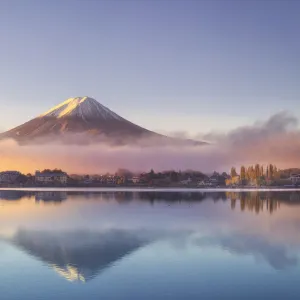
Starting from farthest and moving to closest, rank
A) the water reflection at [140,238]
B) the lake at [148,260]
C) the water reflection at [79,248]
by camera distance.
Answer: the water reflection at [140,238]
the water reflection at [79,248]
the lake at [148,260]

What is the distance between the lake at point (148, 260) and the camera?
10.3m

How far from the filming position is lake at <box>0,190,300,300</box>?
1033 cm

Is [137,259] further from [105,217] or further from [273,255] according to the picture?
[105,217]

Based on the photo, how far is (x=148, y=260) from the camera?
13625mm

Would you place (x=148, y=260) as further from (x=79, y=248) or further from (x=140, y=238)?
(x=140, y=238)

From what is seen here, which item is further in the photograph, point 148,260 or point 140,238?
point 140,238

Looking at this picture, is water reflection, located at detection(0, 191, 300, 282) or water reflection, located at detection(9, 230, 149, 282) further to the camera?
water reflection, located at detection(0, 191, 300, 282)

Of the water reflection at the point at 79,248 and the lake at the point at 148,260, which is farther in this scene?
the water reflection at the point at 79,248

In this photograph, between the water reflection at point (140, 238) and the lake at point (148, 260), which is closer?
the lake at point (148, 260)

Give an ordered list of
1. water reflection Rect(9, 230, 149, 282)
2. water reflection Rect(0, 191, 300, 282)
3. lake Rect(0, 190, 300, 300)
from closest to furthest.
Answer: lake Rect(0, 190, 300, 300) < water reflection Rect(9, 230, 149, 282) < water reflection Rect(0, 191, 300, 282)

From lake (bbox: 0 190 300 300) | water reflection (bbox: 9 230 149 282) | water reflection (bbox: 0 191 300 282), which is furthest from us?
water reflection (bbox: 0 191 300 282)

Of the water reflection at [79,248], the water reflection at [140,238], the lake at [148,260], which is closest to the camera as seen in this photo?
the lake at [148,260]

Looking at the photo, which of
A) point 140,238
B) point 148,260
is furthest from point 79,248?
point 140,238

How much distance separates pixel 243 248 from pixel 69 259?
5.97 meters
